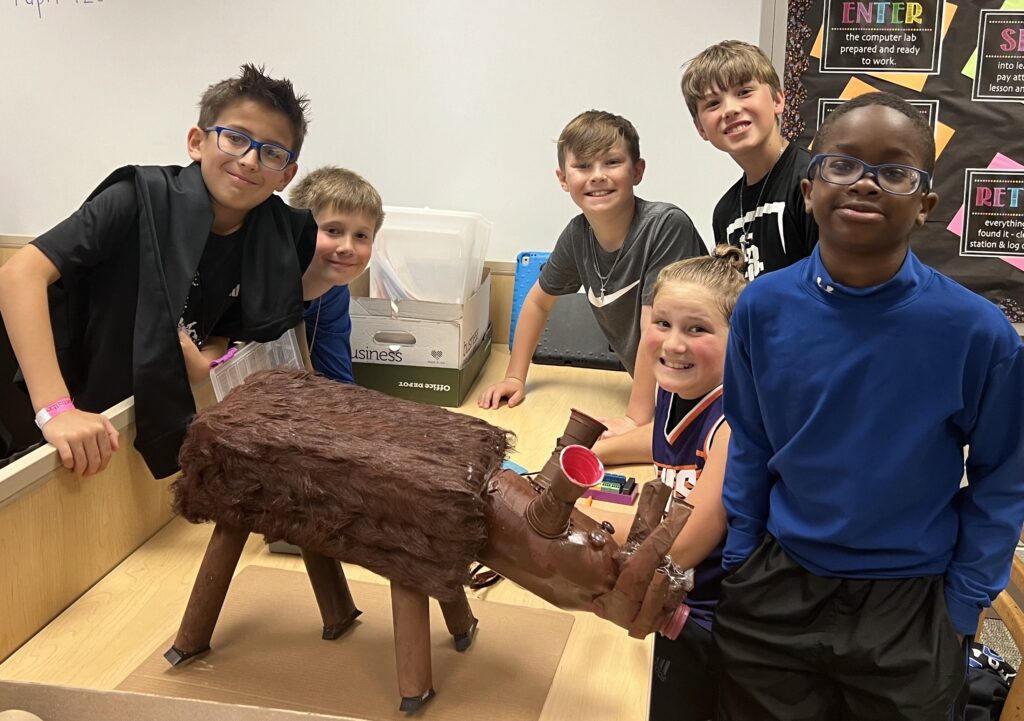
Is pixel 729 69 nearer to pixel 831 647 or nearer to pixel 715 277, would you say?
pixel 715 277

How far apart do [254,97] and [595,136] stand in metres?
0.69

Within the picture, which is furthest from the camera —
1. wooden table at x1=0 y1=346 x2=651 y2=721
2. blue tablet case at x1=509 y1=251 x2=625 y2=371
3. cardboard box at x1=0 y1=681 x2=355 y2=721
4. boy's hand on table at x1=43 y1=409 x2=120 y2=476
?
blue tablet case at x1=509 y1=251 x2=625 y2=371

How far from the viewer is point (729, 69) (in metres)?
1.61

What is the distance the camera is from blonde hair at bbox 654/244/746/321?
1227 mm

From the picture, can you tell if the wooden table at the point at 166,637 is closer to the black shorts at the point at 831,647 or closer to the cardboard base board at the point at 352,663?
the cardboard base board at the point at 352,663

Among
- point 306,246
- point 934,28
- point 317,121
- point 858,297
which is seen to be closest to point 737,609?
point 858,297

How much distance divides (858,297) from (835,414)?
0.43 feet

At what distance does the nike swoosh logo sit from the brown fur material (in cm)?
92

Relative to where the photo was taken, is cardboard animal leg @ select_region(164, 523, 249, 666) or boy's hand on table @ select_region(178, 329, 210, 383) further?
boy's hand on table @ select_region(178, 329, 210, 383)

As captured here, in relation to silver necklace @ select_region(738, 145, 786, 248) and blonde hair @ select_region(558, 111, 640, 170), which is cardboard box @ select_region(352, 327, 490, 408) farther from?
silver necklace @ select_region(738, 145, 786, 248)

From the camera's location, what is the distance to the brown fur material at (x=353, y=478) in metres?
0.86

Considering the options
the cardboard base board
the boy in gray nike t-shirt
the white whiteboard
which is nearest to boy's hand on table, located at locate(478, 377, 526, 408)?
the boy in gray nike t-shirt

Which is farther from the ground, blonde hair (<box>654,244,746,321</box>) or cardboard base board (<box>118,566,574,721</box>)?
blonde hair (<box>654,244,746,321</box>)

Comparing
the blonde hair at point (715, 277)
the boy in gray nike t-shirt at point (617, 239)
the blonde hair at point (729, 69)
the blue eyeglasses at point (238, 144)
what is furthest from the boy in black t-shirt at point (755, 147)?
the blue eyeglasses at point (238, 144)
